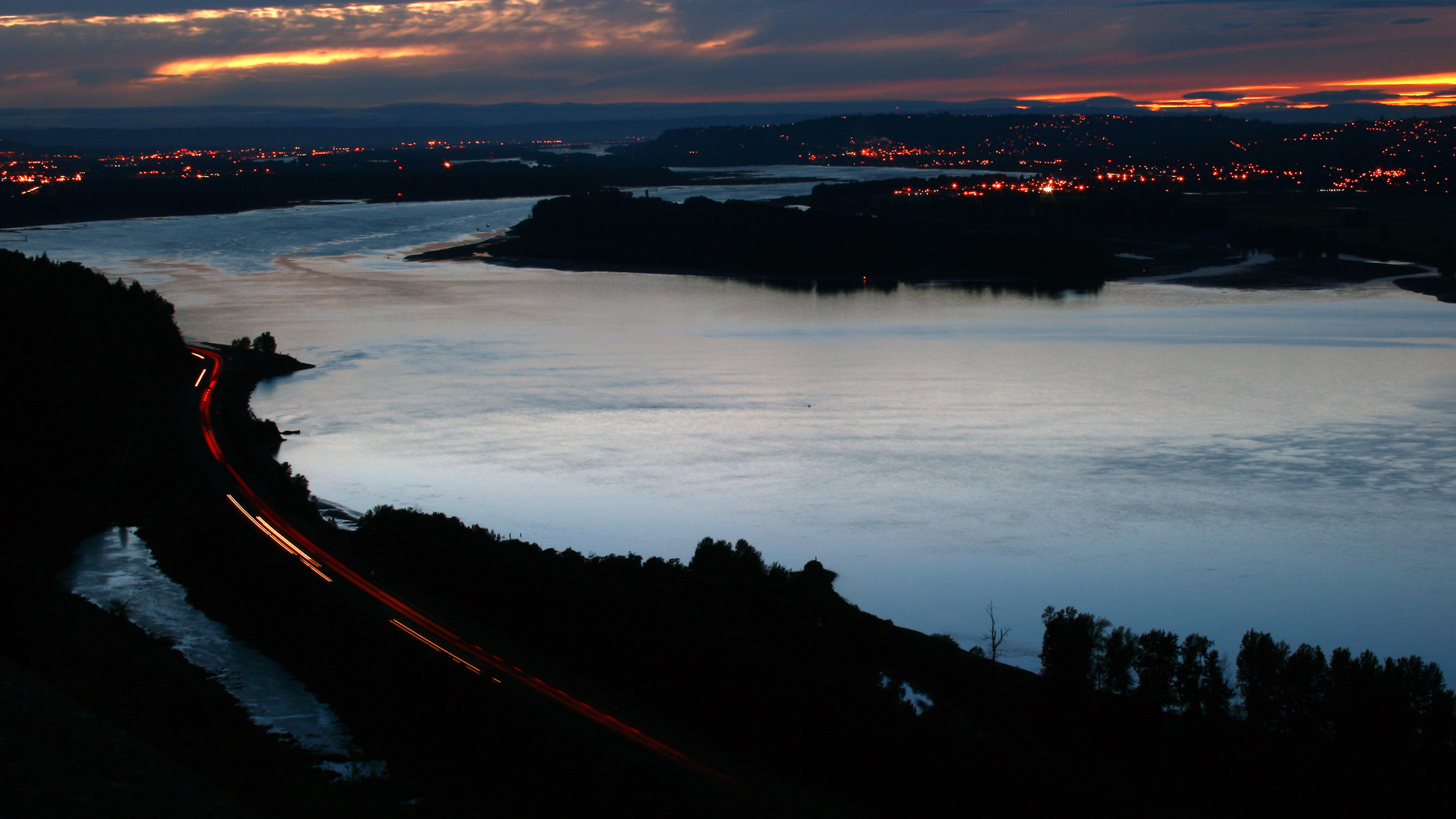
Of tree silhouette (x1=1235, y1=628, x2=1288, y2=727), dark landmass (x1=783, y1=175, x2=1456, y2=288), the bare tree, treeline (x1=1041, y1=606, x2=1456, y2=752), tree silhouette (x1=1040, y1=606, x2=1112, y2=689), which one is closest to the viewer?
treeline (x1=1041, y1=606, x2=1456, y2=752)

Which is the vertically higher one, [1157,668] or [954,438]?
[954,438]

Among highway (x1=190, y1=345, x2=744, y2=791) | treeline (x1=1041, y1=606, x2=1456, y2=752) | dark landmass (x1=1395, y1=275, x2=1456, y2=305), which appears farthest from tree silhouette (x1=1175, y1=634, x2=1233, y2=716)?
dark landmass (x1=1395, y1=275, x2=1456, y2=305)

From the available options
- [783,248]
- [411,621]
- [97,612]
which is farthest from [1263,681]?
[783,248]

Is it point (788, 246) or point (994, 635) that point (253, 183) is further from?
point (994, 635)

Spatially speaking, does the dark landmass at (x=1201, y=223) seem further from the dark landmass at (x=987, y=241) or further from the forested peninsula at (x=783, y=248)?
the forested peninsula at (x=783, y=248)

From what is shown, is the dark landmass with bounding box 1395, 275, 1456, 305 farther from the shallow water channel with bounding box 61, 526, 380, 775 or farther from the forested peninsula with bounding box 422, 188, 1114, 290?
the shallow water channel with bounding box 61, 526, 380, 775

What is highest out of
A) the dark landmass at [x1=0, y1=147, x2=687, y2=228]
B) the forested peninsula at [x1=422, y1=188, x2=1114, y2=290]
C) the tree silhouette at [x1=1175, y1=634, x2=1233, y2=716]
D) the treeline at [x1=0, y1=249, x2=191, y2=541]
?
the dark landmass at [x1=0, y1=147, x2=687, y2=228]
